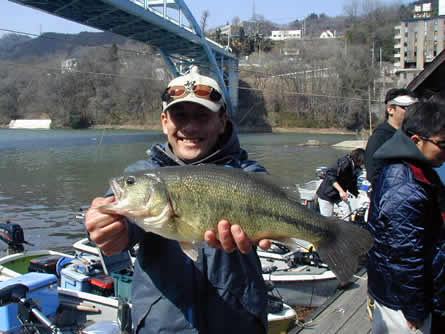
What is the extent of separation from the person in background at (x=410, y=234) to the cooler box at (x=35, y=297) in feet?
11.3

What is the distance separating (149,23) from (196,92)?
118ft

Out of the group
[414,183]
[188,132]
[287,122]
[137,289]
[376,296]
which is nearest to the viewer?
[137,289]

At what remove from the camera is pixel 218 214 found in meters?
1.85

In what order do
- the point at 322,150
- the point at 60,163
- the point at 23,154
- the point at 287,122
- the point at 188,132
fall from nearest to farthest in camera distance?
1. the point at 188,132
2. the point at 60,163
3. the point at 23,154
4. the point at 322,150
5. the point at 287,122

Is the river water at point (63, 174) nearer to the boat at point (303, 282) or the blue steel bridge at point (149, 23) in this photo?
the boat at point (303, 282)

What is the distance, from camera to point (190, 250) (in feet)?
6.03

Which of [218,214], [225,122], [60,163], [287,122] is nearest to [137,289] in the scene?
[218,214]

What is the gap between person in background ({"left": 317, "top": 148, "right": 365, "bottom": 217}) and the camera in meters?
7.27

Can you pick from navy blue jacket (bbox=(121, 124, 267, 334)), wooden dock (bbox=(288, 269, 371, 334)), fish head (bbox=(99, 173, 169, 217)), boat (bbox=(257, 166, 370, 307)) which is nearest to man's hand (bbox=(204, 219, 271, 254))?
navy blue jacket (bbox=(121, 124, 267, 334))

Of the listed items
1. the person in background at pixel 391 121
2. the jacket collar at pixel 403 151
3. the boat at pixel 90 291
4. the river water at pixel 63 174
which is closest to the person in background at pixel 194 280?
the river water at pixel 63 174

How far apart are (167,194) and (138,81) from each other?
7199 cm

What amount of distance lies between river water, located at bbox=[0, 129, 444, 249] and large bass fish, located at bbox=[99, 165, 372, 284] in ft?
0.87

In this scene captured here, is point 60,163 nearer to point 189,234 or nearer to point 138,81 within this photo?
point 189,234

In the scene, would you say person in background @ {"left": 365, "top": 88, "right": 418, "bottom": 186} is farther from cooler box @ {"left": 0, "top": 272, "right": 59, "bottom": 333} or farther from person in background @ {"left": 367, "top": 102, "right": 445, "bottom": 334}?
cooler box @ {"left": 0, "top": 272, "right": 59, "bottom": 333}
